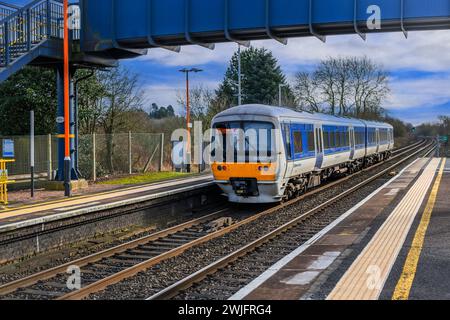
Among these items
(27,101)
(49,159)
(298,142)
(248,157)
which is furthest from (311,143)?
(27,101)

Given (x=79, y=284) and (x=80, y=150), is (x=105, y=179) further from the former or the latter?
(x=79, y=284)

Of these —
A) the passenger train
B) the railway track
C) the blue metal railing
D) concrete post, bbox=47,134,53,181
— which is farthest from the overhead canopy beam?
the railway track

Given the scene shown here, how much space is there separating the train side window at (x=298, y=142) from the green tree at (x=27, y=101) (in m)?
12.8

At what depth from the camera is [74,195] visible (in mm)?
15758

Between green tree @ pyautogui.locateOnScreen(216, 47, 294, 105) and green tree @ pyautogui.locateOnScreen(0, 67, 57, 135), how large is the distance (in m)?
34.7

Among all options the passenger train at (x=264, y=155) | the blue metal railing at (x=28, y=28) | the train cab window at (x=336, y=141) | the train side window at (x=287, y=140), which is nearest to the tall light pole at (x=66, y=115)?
the blue metal railing at (x=28, y=28)

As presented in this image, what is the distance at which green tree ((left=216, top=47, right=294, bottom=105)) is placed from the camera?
58656 millimetres

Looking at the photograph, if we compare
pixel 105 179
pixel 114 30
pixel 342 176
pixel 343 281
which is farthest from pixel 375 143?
pixel 343 281

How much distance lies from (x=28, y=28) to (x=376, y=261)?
13.3 m

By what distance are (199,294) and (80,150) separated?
17531 millimetres

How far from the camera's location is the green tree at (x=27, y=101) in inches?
914

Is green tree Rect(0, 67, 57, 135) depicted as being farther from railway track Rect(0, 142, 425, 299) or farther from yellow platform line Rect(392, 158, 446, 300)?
yellow platform line Rect(392, 158, 446, 300)

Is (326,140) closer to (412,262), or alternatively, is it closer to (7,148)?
(7,148)

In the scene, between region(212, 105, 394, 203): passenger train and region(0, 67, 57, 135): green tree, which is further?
region(0, 67, 57, 135): green tree
